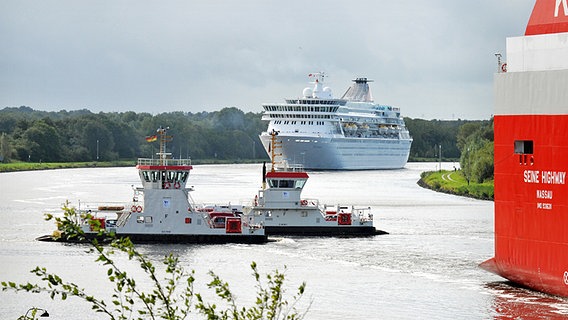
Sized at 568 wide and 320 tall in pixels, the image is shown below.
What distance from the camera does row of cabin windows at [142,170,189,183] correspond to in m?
43.1

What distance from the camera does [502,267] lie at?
30.0 meters

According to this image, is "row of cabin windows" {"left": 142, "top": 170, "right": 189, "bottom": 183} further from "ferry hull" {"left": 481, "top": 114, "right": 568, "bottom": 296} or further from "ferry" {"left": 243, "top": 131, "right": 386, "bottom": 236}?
"ferry hull" {"left": 481, "top": 114, "right": 568, "bottom": 296}

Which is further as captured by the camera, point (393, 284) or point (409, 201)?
point (409, 201)

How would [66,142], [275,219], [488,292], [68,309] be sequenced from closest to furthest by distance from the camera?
1. [68,309]
2. [488,292]
3. [275,219]
4. [66,142]

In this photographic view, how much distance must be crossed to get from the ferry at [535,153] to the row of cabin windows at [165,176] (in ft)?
53.6

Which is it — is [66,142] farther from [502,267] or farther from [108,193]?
[502,267]

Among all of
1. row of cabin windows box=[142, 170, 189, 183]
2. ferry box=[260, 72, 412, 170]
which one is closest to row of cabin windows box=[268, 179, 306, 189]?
row of cabin windows box=[142, 170, 189, 183]

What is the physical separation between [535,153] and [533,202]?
1.18m

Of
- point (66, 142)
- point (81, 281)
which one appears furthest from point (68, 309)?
point (66, 142)

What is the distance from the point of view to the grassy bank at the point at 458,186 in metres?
80.2

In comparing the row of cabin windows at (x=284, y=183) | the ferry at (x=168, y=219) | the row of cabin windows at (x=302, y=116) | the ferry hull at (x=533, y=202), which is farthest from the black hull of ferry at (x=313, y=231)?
the row of cabin windows at (x=302, y=116)

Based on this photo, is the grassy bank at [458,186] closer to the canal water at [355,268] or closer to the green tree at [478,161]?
the green tree at [478,161]

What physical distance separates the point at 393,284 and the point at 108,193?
48.1 metres

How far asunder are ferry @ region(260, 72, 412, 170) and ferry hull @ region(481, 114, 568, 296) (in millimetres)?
94576
